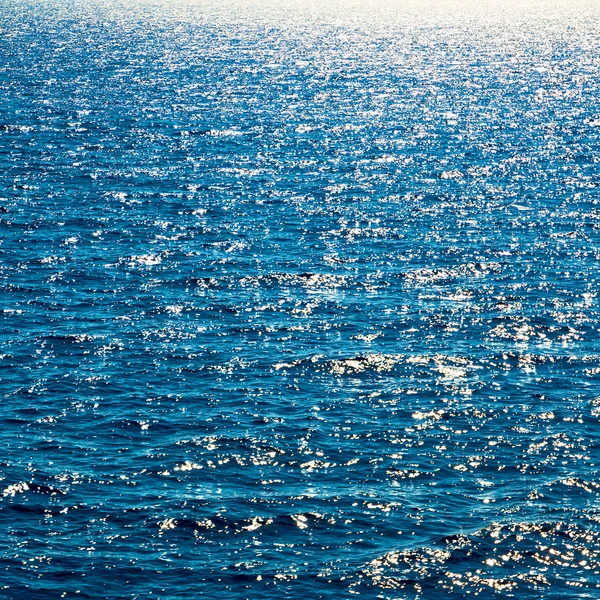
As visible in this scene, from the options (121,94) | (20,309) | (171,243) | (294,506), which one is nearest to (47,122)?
(121,94)

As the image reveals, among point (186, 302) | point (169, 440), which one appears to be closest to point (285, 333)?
point (186, 302)

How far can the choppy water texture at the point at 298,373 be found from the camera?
189 feet

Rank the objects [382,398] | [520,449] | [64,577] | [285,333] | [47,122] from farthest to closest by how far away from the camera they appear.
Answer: [47,122] → [285,333] → [382,398] → [520,449] → [64,577]

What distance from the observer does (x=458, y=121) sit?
557ft

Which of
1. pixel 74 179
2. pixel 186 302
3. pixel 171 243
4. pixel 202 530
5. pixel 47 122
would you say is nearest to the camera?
pixel 202 530

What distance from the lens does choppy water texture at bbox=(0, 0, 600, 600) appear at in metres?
57.6

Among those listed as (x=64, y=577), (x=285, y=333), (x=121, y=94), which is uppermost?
(x=121, y=94)

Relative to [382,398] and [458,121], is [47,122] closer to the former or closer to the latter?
[458,121]

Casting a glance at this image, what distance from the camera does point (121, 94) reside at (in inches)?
7608

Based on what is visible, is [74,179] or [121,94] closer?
[74,179]

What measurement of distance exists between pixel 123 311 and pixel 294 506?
34.4 meters

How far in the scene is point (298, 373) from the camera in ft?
260

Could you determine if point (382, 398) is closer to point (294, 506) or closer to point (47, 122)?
point (294, 506)

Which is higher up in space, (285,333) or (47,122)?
(47,122)
